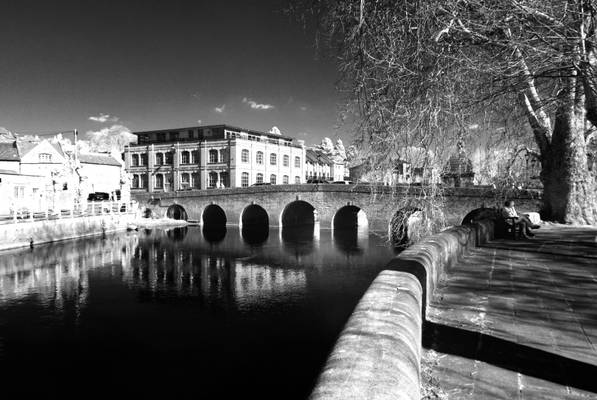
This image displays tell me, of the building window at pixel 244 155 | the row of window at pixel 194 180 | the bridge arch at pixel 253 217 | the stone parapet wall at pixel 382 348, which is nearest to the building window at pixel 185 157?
the row of window at pixel 194 180

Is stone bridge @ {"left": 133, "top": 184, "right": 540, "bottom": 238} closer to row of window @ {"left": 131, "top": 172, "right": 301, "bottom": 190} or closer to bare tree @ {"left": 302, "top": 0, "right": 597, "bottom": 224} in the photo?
row of window @ {"left": 131, "top": 172, "right": 301, "bottom": 190}

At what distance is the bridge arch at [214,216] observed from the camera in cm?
5369

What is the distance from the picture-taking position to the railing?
104 feet

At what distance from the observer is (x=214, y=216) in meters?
54.7

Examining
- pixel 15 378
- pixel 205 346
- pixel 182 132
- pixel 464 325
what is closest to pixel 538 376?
pixel 464 325

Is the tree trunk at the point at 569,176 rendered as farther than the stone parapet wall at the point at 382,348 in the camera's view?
Yes

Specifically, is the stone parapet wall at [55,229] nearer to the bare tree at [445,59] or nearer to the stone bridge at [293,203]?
the stone bridge at [293,203]

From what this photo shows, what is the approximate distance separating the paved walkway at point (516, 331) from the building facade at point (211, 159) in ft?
161

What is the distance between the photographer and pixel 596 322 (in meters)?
4.68

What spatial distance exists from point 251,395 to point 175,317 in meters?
6.48

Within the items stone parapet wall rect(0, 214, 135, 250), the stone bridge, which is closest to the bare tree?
the stone bridge

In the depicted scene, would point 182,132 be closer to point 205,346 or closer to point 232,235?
point 232,235

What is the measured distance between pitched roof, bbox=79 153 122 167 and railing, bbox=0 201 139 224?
47.5ft

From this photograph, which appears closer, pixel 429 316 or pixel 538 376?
pixel 538 376
